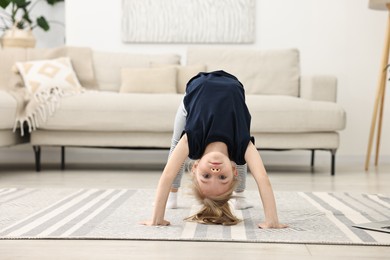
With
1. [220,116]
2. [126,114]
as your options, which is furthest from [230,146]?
[126,114]

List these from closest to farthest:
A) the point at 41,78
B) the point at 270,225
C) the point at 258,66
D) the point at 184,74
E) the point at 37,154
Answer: the point at 270,225, the point at 37,154, the point at 41,78, the point at 184,74, the point at 258,66

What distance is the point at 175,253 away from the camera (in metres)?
1.82

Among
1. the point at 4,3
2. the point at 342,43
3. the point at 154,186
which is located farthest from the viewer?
the point at 4,3

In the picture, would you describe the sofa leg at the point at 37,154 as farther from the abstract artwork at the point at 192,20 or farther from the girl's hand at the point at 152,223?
the girl's hand at the point at 152,223

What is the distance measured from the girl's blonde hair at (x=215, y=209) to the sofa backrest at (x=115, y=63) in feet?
8.33

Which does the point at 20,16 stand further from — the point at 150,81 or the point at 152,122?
the point at 152,122

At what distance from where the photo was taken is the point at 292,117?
4.06 meters

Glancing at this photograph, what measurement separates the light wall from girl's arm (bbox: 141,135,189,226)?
316 cm

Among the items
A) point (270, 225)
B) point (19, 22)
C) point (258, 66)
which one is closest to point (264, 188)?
point (270, 225)

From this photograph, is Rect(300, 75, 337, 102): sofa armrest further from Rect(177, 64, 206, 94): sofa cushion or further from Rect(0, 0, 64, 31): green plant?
Rect(0, 0, 64, 31): green plant

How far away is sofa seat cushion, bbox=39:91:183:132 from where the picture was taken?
408 centimetres

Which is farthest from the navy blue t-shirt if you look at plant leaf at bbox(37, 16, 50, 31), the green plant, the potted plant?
plant leaf at bbox(37, 16, 50, 31)

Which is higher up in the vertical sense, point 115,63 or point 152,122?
point 115,63

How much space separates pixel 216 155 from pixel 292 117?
2.03m
